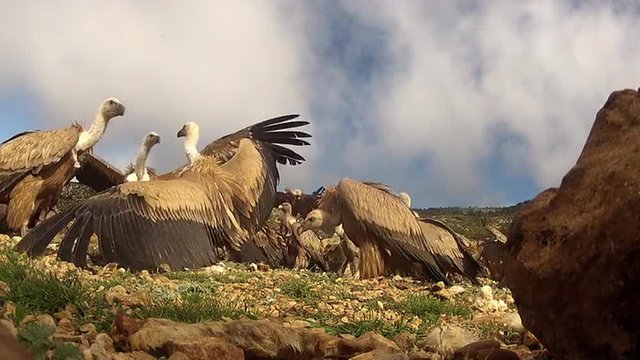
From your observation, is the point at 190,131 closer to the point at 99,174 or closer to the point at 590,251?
the point at 99,174

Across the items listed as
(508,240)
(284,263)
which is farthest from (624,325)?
(284,263)

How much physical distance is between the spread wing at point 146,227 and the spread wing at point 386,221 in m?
2.01

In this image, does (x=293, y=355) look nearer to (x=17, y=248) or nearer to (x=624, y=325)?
(x=624, y=325)

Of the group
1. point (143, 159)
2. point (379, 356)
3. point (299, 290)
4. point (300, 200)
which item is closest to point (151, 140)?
point (143, 159)

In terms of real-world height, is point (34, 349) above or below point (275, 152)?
below

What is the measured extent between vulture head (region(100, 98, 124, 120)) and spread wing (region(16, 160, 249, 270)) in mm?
3537

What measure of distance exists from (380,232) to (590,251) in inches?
339

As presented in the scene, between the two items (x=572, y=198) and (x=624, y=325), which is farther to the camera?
(x=572, y=198)

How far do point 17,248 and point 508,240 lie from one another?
6560 millimetres

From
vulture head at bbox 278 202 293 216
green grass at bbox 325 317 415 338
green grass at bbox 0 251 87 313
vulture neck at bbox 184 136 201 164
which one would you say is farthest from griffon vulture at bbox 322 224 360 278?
green grass at bbox 0 251 87 313

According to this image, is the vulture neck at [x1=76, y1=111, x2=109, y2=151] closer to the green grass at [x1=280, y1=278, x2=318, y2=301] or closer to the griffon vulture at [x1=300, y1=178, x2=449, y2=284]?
the griffon vulture at [x1=300, y1=178, x2=449, y2=284]

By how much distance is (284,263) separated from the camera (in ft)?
45.8

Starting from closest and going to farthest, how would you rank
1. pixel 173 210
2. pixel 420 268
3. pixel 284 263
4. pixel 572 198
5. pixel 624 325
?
pixel 624 325, pixel 572 198, pixel 173 210, pixel 420 268, pixel 284 263

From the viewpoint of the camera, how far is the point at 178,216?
9.89 meters
